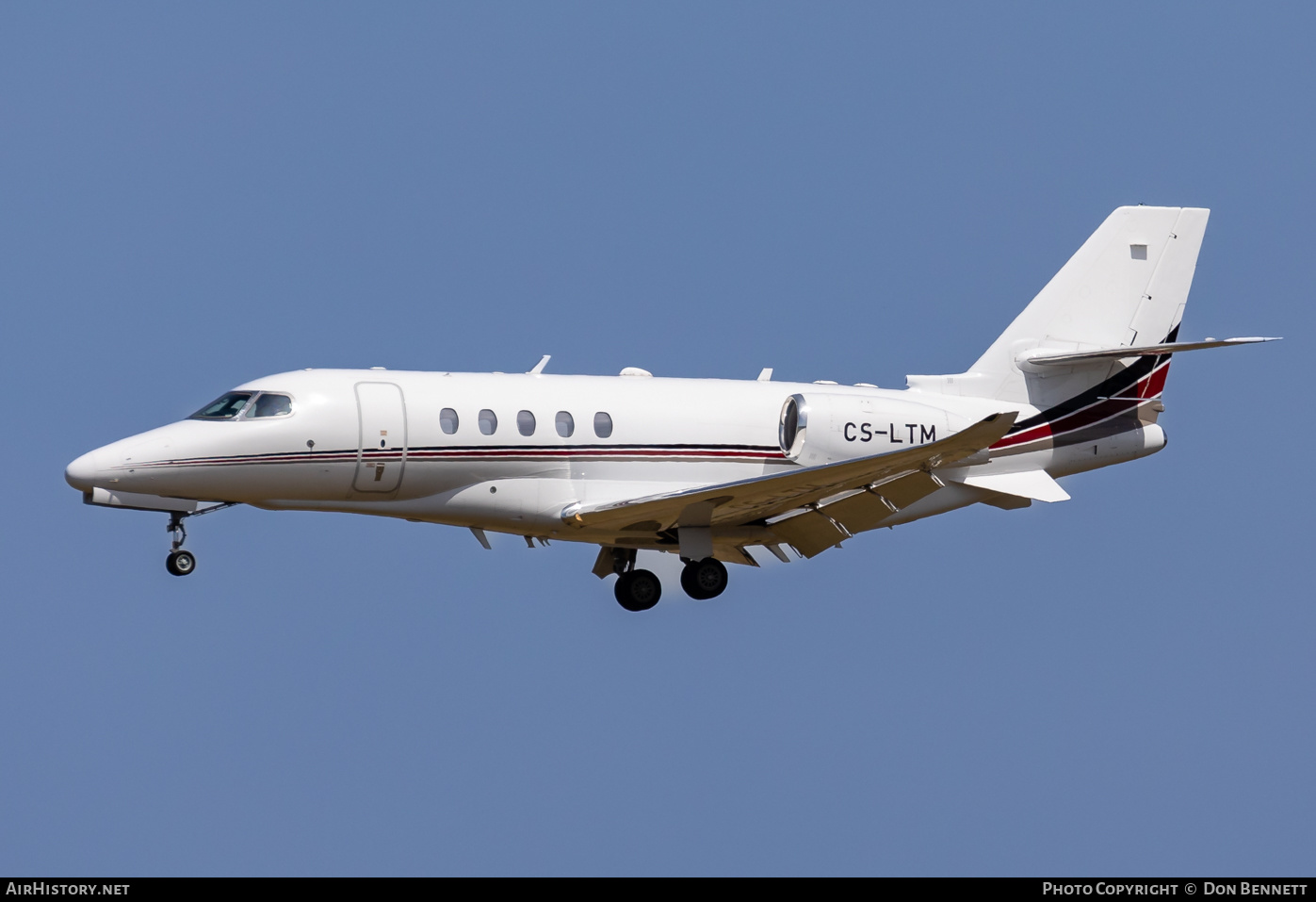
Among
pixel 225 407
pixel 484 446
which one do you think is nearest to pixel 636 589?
pixel 484 446

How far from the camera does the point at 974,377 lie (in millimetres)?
27547

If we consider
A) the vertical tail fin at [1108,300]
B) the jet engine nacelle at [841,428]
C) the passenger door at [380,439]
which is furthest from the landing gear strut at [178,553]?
the vertical tail fin at [1108,300]

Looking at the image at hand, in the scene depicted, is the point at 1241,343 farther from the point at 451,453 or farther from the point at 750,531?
the point at 451,453

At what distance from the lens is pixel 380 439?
2347 centimetres

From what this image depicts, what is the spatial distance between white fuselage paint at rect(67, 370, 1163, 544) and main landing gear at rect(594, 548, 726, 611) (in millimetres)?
1052

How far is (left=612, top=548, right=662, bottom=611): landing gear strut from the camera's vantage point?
86.4 ft

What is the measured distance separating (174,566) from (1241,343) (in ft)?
45.5

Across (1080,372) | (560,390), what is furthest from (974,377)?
(560,390)

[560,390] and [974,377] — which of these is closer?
[560,390]

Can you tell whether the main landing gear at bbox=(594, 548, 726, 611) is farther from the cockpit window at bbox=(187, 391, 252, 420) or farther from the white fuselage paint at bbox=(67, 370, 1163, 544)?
the cockpit window at bbox=(187, 391, 252, 420)

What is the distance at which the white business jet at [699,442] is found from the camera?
76.2ft

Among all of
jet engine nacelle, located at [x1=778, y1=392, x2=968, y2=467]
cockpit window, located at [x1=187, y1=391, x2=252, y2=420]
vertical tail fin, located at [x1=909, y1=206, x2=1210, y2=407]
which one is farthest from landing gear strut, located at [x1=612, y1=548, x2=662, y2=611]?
cockpit window, located at [x1=187, y1=391, x2=252, y2=420]

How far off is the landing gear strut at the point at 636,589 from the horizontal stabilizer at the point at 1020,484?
4.71 meters

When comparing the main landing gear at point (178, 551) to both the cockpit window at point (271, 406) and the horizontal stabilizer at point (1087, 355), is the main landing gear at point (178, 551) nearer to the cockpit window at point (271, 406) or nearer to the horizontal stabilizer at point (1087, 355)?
the cockpit window at point (271, 406)
